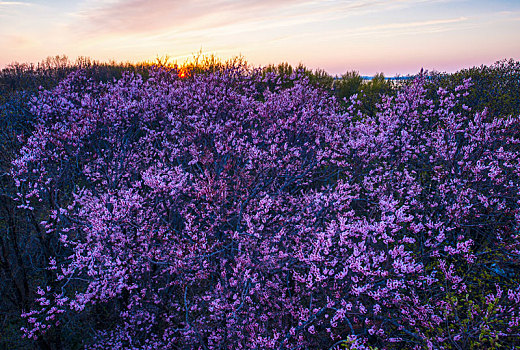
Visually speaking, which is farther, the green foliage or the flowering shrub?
the green foliage

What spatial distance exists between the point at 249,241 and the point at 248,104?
6.66m

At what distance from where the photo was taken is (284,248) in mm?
6895

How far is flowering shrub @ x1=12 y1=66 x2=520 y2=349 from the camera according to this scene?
17.3 feet

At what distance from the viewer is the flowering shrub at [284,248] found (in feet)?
17.3

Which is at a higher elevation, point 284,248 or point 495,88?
point 495,88

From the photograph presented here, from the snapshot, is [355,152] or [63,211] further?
[355,152]

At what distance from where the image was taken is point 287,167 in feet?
26.6

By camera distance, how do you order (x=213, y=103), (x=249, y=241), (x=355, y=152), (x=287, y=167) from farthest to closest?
(x=213, y=103) → (x=355, y=152) → (x=287, y=167) → (x=249, y=241)

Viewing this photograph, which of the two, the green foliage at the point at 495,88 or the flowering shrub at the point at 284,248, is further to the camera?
the green foliage at the point at 495,88

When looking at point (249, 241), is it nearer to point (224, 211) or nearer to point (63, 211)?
point (224, 211)

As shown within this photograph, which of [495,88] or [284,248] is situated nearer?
[284,248]

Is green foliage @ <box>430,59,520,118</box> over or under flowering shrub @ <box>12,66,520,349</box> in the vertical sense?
over

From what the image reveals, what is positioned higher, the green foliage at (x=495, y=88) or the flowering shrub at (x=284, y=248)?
the green foliage at (x=495, y=88)

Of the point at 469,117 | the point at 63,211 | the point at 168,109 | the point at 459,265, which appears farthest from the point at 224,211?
the point at 469,117
